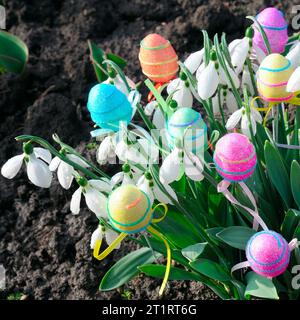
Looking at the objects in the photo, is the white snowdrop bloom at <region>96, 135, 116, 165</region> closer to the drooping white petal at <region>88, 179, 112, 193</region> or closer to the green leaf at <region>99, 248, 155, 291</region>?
the drooping white petal at <region>88, 179, 112, 193</region>

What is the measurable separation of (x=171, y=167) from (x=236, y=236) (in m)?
0.30

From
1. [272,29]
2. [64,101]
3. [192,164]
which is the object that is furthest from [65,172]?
[64,101]

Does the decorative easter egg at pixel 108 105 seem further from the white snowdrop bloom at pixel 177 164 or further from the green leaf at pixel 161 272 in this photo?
the green leaf at pixel 161 272

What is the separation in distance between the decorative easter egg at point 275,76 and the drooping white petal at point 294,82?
6 centimetres

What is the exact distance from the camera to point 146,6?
2.91 m

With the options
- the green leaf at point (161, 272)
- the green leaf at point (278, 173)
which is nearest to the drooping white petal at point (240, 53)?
the green leaf at point (278, 173)

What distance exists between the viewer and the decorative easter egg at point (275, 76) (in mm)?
1452

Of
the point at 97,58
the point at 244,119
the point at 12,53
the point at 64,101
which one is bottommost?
the point at 64,101

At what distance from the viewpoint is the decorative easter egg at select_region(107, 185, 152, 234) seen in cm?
131

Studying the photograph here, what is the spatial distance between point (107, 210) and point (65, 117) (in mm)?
1144

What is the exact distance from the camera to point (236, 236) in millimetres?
1549

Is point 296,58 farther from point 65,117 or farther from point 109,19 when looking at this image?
point 109,19

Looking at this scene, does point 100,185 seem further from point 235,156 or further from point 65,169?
point 235,156
